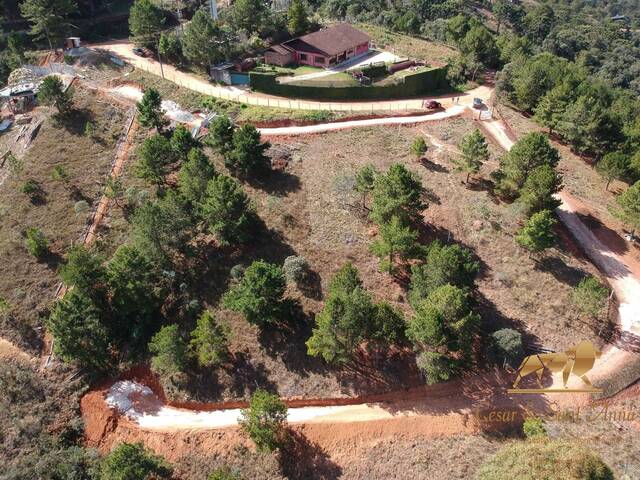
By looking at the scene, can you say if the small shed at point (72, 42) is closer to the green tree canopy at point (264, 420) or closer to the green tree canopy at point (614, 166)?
the green tree canopy at point (264, 420)

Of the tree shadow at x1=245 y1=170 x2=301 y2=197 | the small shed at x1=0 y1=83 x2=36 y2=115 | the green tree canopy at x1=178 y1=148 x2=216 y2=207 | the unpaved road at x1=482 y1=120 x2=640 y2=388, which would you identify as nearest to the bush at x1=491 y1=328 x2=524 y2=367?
the unpaved road at x1=482 y1=120 x2=640 y2=388

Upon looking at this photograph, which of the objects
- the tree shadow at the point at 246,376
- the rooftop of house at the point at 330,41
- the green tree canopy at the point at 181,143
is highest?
the rooftop of house at the point at 330,41

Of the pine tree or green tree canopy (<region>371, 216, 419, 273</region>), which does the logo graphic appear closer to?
green tree canopy (<region>371, 216, 419, 273</region>)

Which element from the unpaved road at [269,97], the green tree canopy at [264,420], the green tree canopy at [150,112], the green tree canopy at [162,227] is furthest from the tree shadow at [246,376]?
the unpaved road at [269,97]

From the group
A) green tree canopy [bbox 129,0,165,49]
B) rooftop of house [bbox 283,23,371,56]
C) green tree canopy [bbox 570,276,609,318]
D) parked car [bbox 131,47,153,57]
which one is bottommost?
green tree canopy [bbox 570,276,609,318]

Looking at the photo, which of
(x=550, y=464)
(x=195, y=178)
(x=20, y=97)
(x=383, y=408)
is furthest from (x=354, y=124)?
(x=550, y=464)

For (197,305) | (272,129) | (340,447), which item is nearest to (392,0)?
(272,129)
